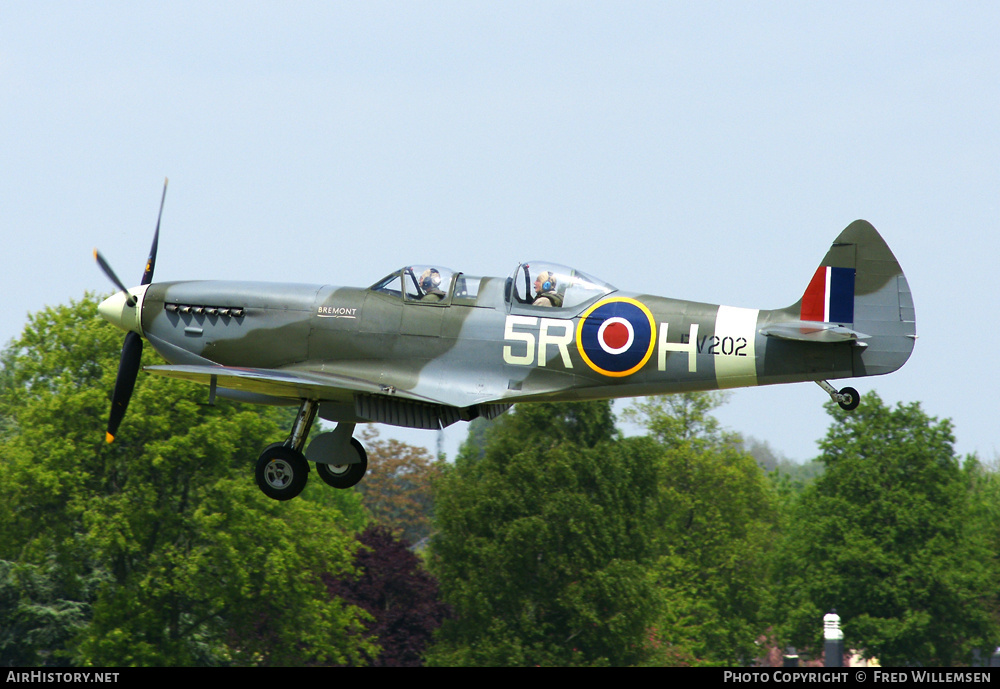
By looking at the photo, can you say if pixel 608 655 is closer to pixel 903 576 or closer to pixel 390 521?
pixel 903 576

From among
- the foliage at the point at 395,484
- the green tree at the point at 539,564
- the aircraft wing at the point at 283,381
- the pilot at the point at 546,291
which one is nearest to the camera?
the aircraft wing at the point at 283,381

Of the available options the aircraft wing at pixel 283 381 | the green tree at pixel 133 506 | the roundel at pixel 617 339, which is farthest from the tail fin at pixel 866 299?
the green tree at pixel 133 506

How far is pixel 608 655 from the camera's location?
4194cm

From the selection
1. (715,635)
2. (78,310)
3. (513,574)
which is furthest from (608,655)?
(78,310)

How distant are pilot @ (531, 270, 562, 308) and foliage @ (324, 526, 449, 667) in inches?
1210

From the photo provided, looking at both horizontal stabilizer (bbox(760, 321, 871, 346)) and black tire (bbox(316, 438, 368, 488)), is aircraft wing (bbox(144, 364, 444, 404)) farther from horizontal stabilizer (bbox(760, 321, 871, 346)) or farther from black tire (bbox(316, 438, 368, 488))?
horizontal stabilizer (bbox(760, 321, 871, 346))

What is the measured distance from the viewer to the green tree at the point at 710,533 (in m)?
52.3

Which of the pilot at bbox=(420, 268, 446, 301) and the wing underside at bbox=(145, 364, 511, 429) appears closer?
the wing underside at bbox=(145, 364, 511, 429)

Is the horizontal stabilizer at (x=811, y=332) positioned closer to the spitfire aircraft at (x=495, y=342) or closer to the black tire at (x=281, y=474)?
the spitfire aircraft at (x=495, y=342)

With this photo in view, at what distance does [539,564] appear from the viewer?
41.9 metres

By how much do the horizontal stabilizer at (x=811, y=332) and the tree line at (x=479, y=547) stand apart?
20.8 m

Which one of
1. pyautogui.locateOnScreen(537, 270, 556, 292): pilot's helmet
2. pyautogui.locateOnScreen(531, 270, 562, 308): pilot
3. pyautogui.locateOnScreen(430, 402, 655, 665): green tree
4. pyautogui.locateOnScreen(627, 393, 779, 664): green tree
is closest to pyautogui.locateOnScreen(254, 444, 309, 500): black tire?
pyautogui.locateOnScreen(531, 270, 562, 308): pilot

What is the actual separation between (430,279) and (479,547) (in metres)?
28.0

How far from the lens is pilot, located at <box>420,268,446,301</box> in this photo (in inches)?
582
